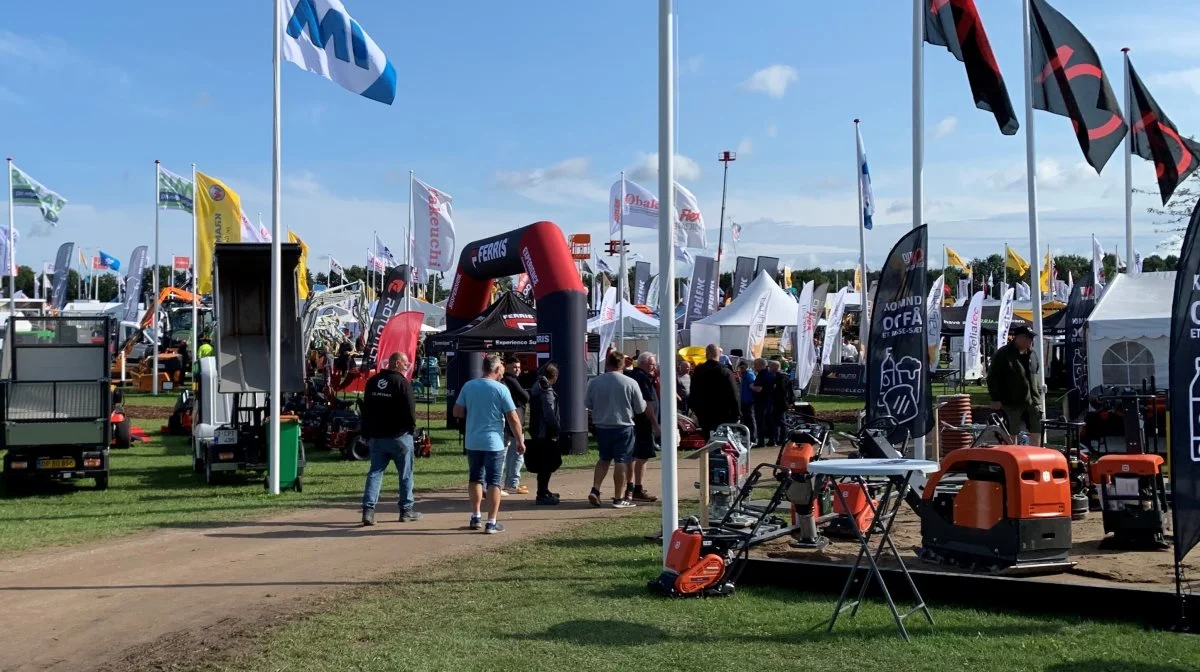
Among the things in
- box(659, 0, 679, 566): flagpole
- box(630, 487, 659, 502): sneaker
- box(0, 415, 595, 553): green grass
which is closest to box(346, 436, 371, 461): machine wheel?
box(0, 415, 595, 553): green grass

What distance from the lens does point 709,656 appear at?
21.8 feet

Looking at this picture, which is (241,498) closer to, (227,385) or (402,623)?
(227,385)

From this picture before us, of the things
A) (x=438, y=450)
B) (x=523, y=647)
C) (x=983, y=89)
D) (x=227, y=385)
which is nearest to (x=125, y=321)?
(x=438, y=450)

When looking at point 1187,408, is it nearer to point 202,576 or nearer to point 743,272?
point 202,576

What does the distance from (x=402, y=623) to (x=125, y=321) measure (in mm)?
41786

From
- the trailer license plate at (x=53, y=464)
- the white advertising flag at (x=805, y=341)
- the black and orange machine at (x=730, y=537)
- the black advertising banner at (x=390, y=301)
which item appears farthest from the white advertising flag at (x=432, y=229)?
the black and orange machine at (x=730, y=537)

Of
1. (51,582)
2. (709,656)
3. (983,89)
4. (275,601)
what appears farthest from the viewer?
(983,89)

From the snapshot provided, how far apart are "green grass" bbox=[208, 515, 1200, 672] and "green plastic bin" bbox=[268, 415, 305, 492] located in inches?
256

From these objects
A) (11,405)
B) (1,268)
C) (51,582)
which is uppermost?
(1,268)

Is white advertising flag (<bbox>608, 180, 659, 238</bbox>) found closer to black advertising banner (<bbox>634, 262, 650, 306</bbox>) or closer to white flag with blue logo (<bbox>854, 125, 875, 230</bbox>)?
white flag with blue logo (<bbox>854, 125, 875, 230</bbox>)

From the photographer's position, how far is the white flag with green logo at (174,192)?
34594 mm

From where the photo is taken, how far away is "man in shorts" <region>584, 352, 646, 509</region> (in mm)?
12969

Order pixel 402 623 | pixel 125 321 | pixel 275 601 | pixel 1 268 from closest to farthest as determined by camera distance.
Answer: pixel 402 623, pixel 275 601, pixel 1 268, pixel 125 321

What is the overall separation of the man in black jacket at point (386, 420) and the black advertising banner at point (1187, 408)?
751 centimetres
